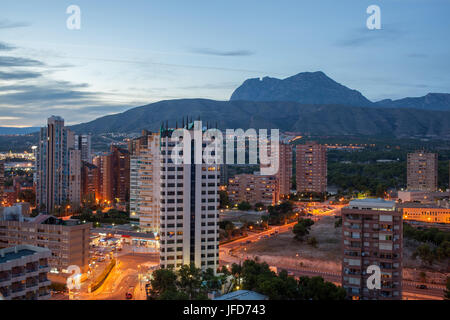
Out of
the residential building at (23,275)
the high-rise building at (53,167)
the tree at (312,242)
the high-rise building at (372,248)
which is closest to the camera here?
the residential building at (23,275)

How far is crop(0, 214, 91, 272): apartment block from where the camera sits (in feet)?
44.7

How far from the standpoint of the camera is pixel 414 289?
12836 mm

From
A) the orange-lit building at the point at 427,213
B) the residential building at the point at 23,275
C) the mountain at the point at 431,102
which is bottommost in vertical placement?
the orange-lit building at the point at 427,213

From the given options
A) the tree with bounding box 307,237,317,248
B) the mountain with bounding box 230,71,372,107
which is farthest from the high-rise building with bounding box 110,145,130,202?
the mountain with bounding box 230,71,372,107

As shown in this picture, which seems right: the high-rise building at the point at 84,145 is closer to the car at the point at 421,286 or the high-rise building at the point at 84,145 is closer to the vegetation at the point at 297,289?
the car at the point at 421,286

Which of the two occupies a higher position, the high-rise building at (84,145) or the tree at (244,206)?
the high-rise building at (84,145)

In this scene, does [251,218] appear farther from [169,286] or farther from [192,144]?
[169,286]

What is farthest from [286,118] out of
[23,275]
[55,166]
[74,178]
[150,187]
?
[23,275]

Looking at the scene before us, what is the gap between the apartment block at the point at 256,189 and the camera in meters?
32.3

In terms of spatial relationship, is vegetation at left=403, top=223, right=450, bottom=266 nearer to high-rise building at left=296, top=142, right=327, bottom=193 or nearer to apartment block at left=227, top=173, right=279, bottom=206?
apartment block at left=227, top=173, right=279, bottom=206

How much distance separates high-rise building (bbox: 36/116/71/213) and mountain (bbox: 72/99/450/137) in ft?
149

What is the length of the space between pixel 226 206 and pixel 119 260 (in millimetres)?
15052

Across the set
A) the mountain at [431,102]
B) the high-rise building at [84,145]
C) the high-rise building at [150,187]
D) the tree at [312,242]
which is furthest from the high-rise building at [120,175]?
the mountain at [431,102]

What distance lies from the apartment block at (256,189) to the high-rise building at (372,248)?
21.9 meters
